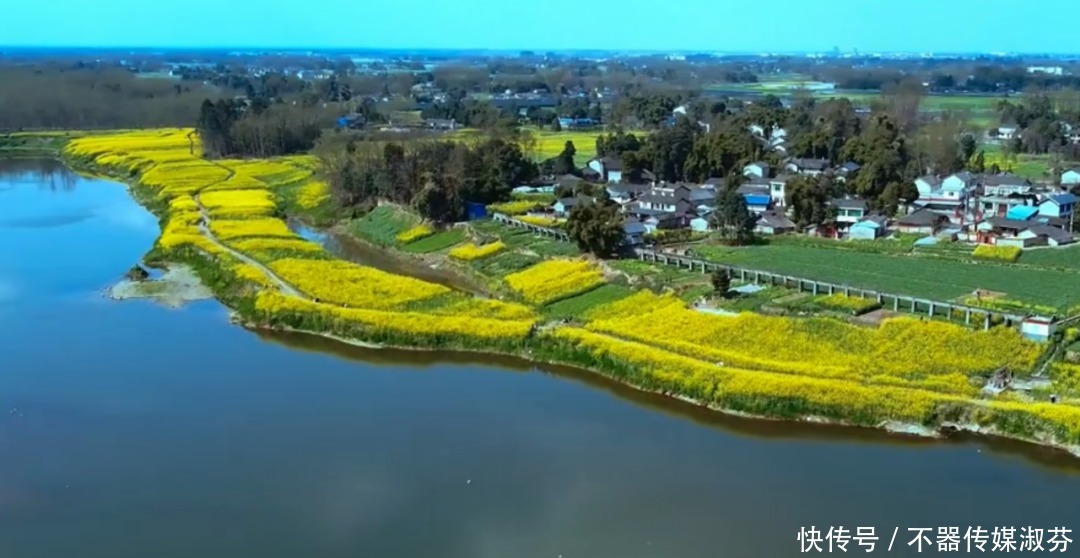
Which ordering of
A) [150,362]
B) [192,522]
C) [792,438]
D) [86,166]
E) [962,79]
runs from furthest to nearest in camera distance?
[962,79]
[86,166]
[150,362]
[792,438]
[192,522]

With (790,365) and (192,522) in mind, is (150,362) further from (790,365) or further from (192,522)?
(790,365)

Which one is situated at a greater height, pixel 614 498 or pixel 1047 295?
pixel 1047 295

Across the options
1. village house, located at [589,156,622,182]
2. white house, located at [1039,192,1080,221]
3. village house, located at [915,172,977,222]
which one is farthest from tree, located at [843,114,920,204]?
village house, located at [589,156,622,182]

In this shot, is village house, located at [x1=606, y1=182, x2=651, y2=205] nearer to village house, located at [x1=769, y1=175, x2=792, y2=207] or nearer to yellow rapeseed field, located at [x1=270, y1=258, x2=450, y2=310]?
village house, located at [x1=769, y1=175, x2=792, y2=207]

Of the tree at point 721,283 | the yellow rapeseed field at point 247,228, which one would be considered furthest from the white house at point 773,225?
the yellow rapeseed field at point 247,228

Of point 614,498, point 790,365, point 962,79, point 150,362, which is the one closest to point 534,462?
point 614,498

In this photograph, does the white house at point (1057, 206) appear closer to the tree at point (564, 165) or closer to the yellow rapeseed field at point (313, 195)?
the tree at point (564, 165)
